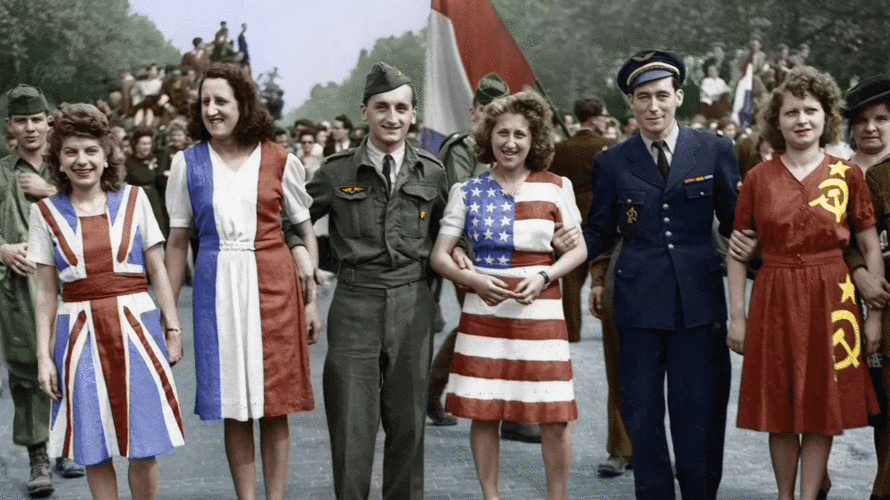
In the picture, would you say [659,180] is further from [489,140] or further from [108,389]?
[108,389]

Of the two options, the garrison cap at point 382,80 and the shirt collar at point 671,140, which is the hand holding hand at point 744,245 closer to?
the shirt collar at point 671,140

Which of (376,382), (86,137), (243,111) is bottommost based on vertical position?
(376,382)

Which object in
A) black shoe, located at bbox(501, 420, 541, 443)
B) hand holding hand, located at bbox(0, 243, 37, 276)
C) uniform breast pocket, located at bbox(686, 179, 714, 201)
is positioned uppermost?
uniform breast pocket, located at bbox(686, 179, 714, 201)

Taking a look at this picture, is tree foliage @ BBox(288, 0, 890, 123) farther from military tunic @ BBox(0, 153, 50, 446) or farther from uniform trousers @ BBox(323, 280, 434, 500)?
uniform trousers @ BBox(323, 280, 434, 500)

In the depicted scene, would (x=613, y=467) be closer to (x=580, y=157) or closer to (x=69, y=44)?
(x=580, y=157)

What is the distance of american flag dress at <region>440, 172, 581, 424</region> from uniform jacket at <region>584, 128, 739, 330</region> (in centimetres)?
32

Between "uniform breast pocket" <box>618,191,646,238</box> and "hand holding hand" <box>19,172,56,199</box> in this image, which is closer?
"uniform breast pocket" <box>618,191,646,238</box>

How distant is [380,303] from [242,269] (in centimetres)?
65

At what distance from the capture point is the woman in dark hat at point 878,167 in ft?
17.9

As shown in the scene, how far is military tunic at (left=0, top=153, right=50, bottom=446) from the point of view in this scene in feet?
21.9

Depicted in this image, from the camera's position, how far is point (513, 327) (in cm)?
546

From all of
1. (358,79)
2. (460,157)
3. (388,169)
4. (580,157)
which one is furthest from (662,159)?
(358,79)

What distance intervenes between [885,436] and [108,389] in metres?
3.53

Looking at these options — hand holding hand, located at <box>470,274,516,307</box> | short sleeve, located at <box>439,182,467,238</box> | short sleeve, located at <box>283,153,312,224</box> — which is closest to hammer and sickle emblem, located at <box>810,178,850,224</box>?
hand holding hand, located at <box>470,274,516,307</box>
